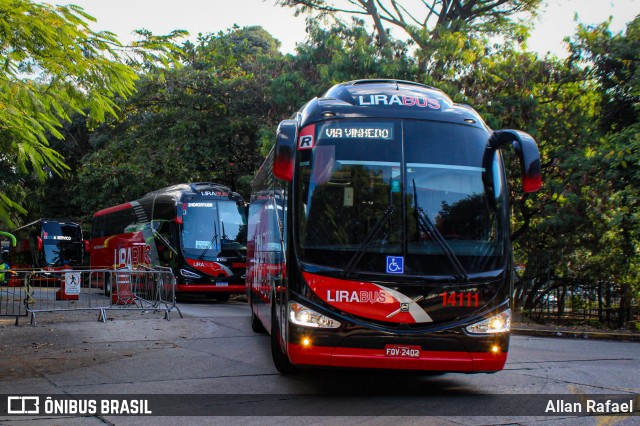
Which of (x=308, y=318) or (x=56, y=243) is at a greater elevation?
(x=56, y=243)

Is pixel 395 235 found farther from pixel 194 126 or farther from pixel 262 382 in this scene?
pixel 194 126

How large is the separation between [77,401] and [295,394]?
2.17 m

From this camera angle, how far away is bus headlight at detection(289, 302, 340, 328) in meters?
7.24

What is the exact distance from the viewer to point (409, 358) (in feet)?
23.6

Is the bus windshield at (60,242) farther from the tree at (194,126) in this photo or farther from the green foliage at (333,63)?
the green foliage at (333,63)

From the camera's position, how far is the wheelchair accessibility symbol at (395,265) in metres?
7.32

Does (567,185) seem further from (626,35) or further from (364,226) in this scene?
(364,226)

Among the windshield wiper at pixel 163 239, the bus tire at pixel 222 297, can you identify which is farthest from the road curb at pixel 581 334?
the windshield wiper at pixel 163 239

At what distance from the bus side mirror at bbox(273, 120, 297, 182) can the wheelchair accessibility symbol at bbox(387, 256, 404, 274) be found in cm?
138

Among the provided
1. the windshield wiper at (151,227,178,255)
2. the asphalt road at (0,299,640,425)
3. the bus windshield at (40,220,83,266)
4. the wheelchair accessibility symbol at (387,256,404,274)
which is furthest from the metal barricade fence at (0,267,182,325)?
the bus windshield at (40,220,83,266)

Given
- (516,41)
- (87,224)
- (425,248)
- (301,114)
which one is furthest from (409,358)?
(87,224)

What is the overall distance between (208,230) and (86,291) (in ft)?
23.6

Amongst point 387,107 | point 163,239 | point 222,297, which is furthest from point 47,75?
point 222,297

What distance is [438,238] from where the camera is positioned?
7.46 meters
